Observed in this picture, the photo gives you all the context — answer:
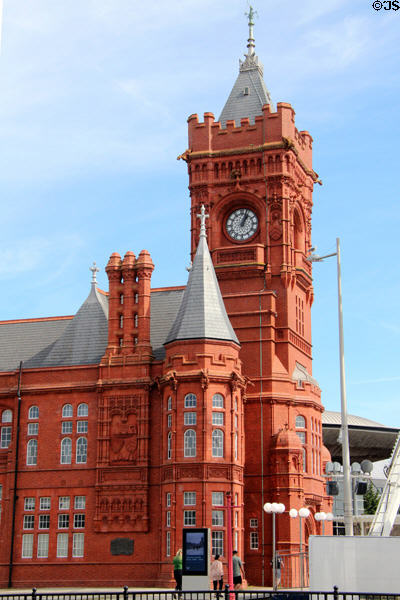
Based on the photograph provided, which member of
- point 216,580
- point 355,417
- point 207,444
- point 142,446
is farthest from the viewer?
point 355,417

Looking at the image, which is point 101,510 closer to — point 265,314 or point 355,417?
point 265,314

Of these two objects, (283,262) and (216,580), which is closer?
(216,580)

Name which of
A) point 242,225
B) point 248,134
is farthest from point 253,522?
point 248,134

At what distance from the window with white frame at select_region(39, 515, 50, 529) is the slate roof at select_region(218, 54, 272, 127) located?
103 ft

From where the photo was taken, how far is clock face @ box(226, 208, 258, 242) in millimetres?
65562

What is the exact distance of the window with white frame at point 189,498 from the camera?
53188mm

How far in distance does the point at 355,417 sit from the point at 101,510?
53758 millimetres

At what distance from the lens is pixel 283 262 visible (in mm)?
63406

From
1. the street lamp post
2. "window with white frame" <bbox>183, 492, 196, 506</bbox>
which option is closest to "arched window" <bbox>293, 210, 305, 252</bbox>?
"window with white frame" <bbox>183, 492, 196, 506</bbox>

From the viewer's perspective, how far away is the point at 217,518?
52.8 metres

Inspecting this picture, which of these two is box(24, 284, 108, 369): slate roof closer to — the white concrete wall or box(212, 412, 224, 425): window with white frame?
box(212, 412, 224, 425): window with white frame

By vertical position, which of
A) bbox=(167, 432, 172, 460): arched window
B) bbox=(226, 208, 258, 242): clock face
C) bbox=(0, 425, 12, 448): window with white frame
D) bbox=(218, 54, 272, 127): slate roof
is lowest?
bbox=(167, 432, 172, 460): arched window

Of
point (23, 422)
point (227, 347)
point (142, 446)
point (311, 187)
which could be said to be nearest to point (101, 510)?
point (142, 446)

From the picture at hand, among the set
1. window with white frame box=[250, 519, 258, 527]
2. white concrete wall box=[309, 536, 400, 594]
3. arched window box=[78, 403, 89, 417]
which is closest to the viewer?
white concrete wall box=[309, 536, 400, 594]
